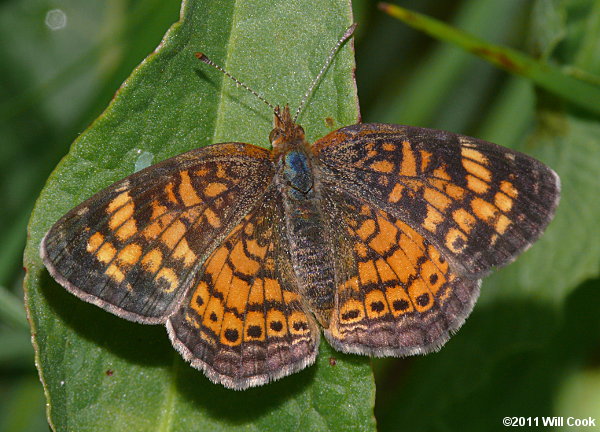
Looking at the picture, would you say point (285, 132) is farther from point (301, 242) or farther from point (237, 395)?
point (237, 395)

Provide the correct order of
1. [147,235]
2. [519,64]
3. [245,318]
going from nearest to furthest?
[147,235], [245,318], [519,64]

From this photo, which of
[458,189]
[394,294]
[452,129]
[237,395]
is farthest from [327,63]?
[452,129]

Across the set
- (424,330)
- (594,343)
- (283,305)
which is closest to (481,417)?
(594,343)

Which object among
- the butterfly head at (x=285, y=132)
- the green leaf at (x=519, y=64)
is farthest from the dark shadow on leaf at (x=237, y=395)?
the green leaf at (x=519, y=64)

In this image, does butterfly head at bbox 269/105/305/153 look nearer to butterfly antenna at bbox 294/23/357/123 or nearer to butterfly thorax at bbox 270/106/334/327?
butterfly thorax at bbox 270/106/334/327

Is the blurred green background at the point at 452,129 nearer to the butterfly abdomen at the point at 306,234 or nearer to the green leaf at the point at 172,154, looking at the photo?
the green leaf at the point at 172,154
